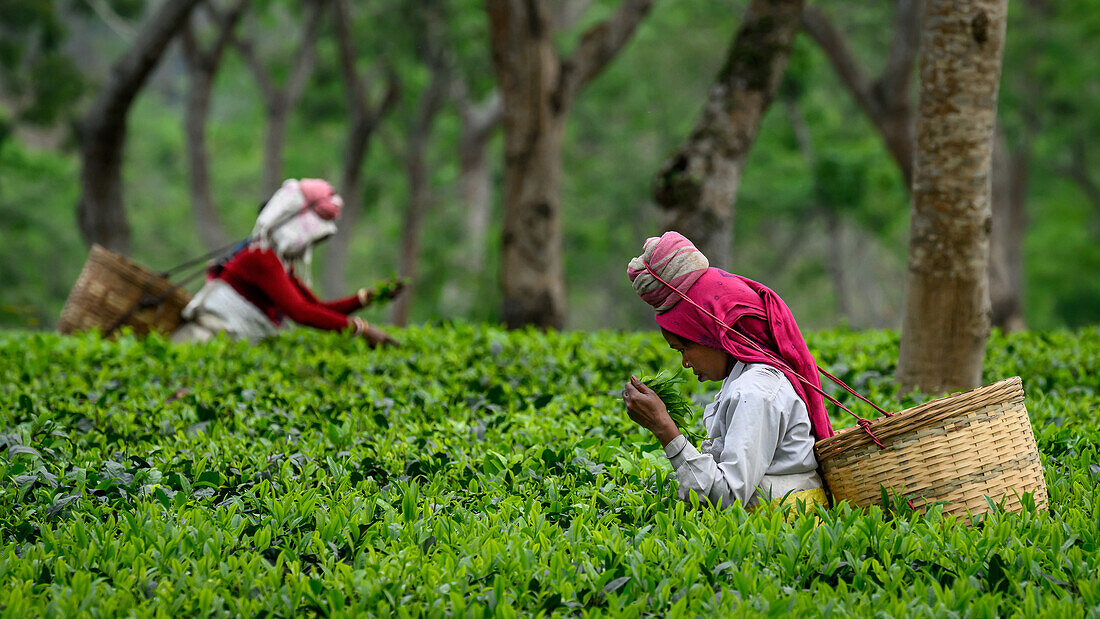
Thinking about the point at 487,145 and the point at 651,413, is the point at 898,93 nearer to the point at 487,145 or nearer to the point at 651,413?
the point at 487,145

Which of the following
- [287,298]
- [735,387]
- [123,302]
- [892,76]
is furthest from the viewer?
[892,76]

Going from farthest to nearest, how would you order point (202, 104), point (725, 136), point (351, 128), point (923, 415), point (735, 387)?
point (351, 128)
point (202, 104)
point (725, 136)
point (735, 387)
point (923, 415)

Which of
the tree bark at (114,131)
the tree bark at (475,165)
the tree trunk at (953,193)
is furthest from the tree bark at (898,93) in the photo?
the tree bark at (114,131)

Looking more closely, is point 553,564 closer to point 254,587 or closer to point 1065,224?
point 254,587

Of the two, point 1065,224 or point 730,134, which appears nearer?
point 730,134

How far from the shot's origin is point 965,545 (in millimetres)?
3084

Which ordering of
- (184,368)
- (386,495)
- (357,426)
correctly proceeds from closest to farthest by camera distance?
(386,495) → (357,426) → (184,368)

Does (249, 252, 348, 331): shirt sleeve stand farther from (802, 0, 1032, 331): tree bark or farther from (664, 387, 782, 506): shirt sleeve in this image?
(802, 0, 1032, 331): tree bark

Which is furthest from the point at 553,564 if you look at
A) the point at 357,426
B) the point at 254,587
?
the point at 357,426

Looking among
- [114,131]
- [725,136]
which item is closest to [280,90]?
[114,131]

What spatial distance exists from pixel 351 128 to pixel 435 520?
51.7ft

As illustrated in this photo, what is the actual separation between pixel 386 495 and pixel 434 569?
2.77ft

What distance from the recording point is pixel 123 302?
7.50m

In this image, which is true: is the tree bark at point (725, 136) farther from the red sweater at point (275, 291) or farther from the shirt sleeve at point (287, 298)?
the shirt sleeve at point (287, 298)
